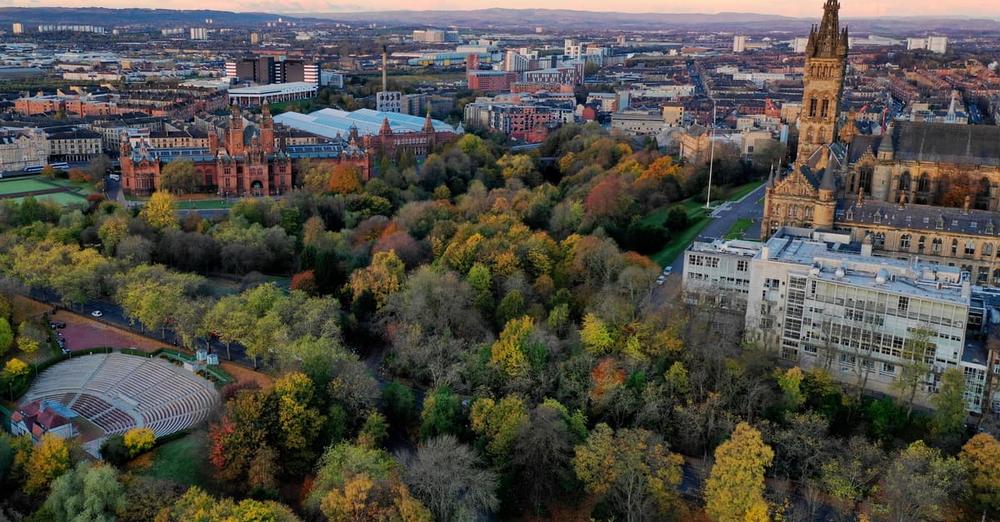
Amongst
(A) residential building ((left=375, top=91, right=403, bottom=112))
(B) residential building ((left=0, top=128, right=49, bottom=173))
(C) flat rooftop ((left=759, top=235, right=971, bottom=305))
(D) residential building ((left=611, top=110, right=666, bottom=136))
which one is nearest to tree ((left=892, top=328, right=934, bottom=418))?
(C) flat rooftop ((left=759, top=235, right=971, bottom=305))

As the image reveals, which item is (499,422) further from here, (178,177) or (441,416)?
(178,177)

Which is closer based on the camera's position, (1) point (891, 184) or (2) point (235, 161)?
(1) point (891, 184)

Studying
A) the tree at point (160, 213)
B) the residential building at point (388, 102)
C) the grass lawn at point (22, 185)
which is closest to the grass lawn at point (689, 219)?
the tree at point (160, 213)

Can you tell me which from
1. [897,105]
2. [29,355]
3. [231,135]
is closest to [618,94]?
[897,105]

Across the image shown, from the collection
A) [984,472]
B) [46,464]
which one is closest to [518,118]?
[46,464]

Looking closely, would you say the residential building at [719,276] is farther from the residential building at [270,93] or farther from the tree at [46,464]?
the residential building at [270,93]

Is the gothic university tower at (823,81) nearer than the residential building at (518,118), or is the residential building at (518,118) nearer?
the gothic university tower at (823,81)

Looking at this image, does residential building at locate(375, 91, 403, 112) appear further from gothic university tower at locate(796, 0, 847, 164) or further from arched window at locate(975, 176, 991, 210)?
arched window at locate(975, 176, 991, 210)

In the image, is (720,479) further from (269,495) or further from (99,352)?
(99,352)
